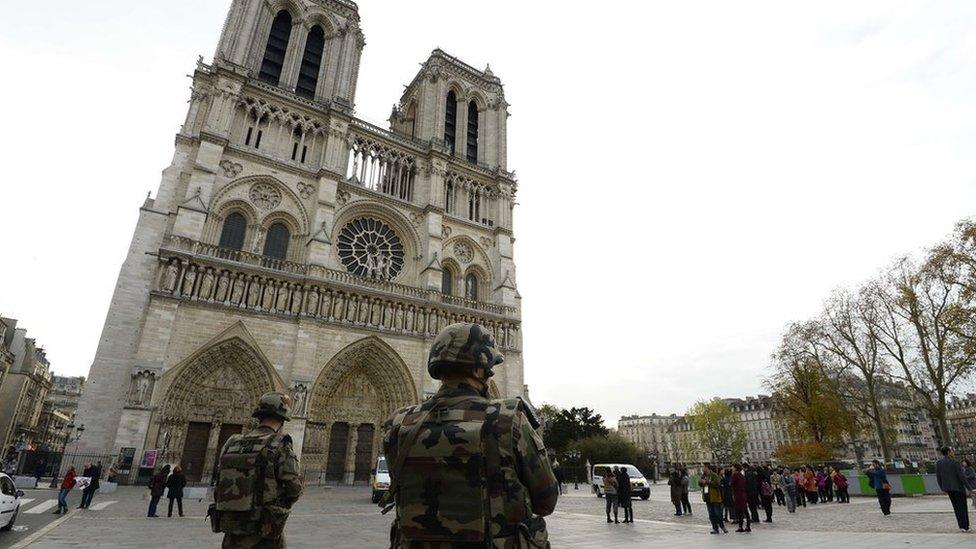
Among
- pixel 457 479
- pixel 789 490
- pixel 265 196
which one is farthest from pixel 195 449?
pixel 457 479

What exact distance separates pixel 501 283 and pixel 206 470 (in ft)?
55.4

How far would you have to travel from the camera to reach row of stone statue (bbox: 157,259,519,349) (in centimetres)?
1930

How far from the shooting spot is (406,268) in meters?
26.6

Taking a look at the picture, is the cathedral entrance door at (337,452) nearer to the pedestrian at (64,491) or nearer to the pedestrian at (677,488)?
the pedestrian at (64,491)

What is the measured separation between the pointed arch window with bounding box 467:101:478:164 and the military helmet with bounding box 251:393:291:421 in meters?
30.0

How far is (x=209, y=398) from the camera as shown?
760 inches

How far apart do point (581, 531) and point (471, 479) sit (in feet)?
27.7

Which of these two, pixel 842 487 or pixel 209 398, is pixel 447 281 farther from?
pixel 842 487

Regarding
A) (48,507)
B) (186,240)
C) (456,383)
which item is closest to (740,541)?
(456,383)

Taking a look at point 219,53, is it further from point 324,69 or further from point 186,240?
point 186,240

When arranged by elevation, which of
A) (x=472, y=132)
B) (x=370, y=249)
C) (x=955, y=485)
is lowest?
(x=955, y=485)

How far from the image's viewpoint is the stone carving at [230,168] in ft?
73.6

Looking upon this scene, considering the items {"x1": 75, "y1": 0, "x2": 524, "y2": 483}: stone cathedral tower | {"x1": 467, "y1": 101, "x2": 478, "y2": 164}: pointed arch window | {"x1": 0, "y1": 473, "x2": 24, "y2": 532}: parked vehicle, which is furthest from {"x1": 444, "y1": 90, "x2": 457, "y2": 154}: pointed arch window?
{"x1": 0, "y1": 473, "x2": 24, "y2": 532}: parked vehicle

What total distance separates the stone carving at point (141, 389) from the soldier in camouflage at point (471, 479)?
19.3 metres
